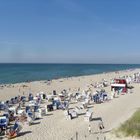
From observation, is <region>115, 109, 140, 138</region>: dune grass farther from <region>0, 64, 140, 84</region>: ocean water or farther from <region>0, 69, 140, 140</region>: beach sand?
<region>0, 64, 140, 84</region>: ocean water

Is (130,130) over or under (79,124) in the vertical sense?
over

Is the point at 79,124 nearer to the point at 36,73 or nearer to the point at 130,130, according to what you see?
the point at 130,130

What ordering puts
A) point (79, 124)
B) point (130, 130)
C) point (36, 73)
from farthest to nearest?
point (36, 73), point (79, 124), point (130, 130)

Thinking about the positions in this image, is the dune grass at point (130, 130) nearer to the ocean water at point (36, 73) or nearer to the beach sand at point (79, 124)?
the beach sand at point (79, 124)

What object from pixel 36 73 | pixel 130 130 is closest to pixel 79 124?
pixel 130 130

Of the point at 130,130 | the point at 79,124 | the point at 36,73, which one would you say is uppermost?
the point at 36,73

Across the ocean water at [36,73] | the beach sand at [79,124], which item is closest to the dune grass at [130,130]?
the beach sand at [79,124]

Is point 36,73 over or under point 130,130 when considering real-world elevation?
over

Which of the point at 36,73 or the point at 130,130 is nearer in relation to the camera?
the point at 130,130

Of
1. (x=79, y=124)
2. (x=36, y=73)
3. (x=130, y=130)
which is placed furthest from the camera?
(x=36, y=73)

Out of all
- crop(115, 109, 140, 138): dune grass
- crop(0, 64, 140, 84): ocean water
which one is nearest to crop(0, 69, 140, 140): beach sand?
crop(115, 109, 140, 138): dune grass

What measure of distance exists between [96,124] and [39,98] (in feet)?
36.2

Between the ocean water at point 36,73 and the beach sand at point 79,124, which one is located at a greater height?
the ocean water at point 36,73

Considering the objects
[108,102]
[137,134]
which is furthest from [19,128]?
[108,102]
